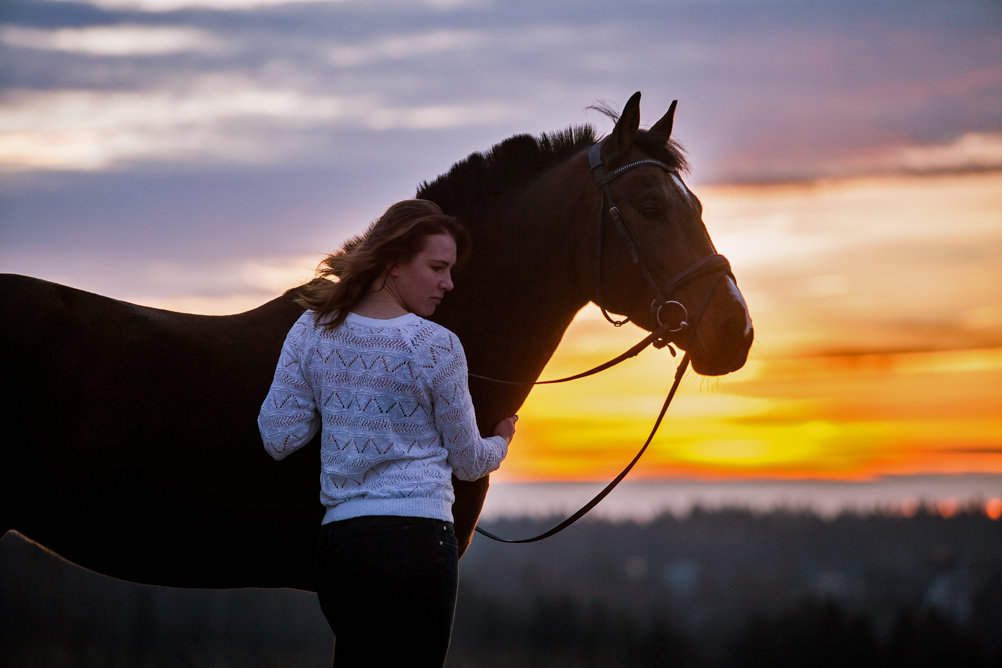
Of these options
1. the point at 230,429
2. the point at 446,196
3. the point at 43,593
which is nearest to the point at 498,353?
the point at 446,196

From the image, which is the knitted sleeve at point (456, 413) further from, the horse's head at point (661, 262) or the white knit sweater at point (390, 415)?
the horse's head at point (661, 262)

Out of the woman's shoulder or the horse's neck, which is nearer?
the woman's shoulder

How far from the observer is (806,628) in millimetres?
102688

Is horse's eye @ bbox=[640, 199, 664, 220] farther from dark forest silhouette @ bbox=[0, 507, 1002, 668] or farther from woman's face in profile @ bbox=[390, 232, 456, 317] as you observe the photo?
dark forest silhouette @ bbox=[0, 507, 1002, 668]

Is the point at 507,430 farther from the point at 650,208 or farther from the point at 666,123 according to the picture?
the point at 666,123

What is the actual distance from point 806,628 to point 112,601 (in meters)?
73.2

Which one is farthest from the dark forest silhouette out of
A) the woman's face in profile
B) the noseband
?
the woman's face in profile

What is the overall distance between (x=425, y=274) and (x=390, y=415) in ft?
1.63

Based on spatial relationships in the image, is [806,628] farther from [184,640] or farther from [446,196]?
[446,196]

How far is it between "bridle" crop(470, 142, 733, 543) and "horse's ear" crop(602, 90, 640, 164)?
1.9 inches

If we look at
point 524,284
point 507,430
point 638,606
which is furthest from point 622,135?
point 638,606

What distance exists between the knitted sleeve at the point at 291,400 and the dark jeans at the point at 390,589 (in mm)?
403

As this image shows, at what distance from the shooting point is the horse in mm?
3842

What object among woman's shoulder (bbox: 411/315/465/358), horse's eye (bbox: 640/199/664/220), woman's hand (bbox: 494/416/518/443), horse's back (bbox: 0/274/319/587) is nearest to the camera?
woman's shoulder (bbox: 411/315/465/358)
